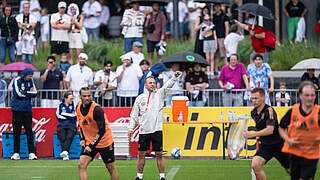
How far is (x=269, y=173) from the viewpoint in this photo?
42.8ft

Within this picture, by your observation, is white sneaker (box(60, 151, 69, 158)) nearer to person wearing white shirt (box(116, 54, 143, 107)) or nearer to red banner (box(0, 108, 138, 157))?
red banner (box(0, 108, 138, 157))

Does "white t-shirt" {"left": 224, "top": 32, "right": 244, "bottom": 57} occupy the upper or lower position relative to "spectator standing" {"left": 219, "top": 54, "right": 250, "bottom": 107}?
upper

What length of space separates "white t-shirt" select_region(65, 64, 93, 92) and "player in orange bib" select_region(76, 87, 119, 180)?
6934 mm

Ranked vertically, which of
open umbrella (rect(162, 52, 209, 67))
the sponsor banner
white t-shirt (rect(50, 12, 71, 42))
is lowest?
the sponsor banner

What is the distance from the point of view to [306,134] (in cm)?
853

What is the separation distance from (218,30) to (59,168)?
25.5 ft

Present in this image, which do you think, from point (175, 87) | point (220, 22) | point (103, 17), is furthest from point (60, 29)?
point (103, 17)

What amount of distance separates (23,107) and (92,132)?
578cm

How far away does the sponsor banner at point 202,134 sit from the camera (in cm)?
1617

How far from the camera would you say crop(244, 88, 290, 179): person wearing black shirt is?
991cm

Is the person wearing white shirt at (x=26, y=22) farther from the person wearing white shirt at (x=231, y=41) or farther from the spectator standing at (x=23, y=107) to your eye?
the person wearing white shirt at (x=231, y=41)

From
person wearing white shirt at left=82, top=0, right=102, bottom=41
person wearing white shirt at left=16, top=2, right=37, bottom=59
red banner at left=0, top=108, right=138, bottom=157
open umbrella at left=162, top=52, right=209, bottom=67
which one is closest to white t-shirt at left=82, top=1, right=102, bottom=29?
person wearing white shirt at left=82, top=0, right=102, bottom=41

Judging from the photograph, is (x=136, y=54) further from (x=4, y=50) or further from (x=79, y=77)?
(x=4, y=50)

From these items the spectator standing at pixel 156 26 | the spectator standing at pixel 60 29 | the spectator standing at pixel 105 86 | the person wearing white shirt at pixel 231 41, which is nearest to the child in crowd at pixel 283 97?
the person wearing white shirt at pixel 231 41
